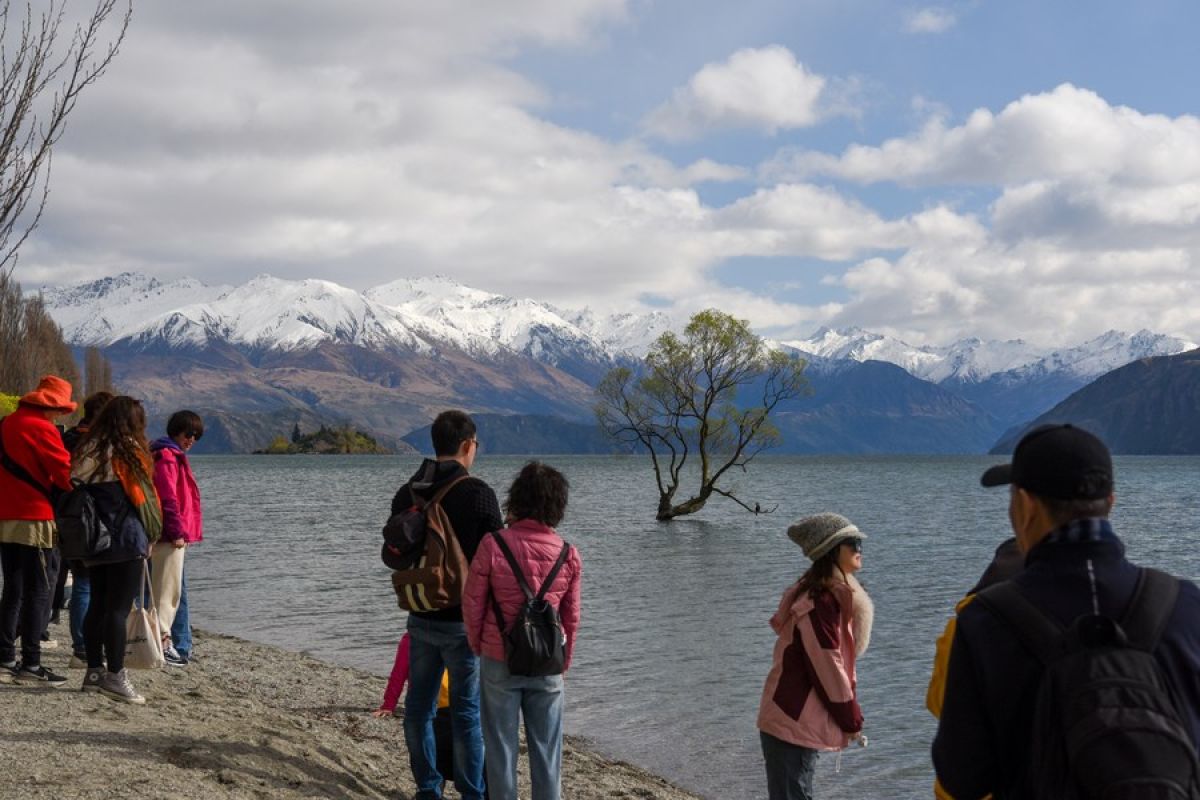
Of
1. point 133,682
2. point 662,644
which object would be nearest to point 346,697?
point 133,682

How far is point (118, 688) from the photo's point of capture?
9812 mm

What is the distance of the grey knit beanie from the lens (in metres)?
7.06

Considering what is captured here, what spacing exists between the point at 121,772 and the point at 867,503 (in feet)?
263

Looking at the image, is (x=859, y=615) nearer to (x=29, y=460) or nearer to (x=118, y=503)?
(x=118, y=503)

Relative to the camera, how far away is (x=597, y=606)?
27953 mm

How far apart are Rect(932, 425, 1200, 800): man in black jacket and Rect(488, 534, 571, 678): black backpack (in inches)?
157

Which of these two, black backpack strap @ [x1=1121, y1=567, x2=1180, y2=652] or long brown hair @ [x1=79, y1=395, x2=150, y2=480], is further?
long brown hair @ [x1=79, y1=395, x2=150, y2=480]

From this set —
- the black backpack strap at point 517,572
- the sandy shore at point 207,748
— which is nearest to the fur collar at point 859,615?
the black backpack strap at point 517,572

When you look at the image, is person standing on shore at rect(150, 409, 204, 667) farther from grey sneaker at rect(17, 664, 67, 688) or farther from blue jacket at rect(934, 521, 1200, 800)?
blue jacket at rect(934, 521, 1200, 800)

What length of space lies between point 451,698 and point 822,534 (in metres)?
3.03

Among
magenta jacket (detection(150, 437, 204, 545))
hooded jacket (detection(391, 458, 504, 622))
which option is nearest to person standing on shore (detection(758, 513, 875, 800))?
hooded jacket (detection(391, 458, 504, 622))

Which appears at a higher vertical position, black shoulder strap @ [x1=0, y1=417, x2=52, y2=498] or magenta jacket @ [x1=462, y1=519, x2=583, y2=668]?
black shoulder strap @ [x1=0, y1=417, x2=52, y2=498]

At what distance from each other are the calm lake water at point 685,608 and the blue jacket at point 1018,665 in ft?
31.7

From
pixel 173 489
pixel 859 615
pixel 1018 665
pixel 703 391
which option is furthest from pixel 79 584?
pixel 703 391
